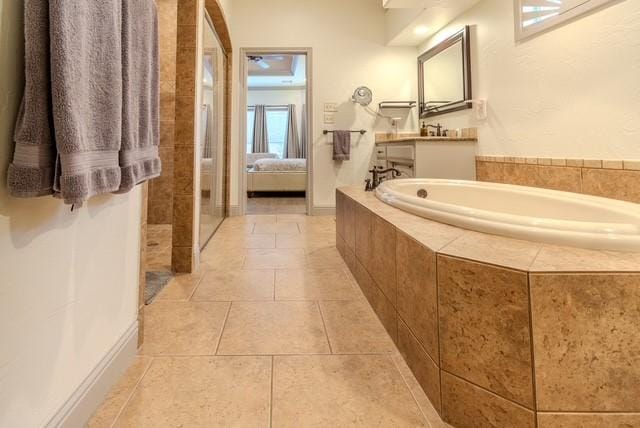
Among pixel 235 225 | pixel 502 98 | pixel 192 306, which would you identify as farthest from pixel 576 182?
pixel 235 225

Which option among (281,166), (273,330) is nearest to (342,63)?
(281,166)

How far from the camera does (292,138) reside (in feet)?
29.8

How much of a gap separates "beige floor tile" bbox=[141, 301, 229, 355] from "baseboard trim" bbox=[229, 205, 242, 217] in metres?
2.63

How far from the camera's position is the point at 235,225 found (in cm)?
383

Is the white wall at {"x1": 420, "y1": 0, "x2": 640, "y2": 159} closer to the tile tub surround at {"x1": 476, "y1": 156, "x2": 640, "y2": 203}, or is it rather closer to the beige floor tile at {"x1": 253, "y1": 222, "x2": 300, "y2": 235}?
the tile tub surround at {"x1": 476, "y1": 156, "x2": 640, "y2": 203}

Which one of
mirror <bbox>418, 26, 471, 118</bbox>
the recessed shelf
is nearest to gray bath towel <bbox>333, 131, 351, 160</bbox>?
the recessed shelf

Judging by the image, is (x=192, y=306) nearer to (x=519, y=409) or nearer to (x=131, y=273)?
(x=131, y=273)

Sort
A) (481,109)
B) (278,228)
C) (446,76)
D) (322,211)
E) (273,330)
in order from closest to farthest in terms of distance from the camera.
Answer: (273,330)
(481,109)
(446,76)
(278,228)
(322,211)

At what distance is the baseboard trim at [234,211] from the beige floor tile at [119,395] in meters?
3.14

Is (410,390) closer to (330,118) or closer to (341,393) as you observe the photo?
(341,393)

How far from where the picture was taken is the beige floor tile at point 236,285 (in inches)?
73.4

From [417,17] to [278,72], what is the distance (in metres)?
4.76

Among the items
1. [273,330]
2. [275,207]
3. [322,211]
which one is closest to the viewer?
[273,330]

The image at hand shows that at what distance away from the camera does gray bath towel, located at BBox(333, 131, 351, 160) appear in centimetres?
428
